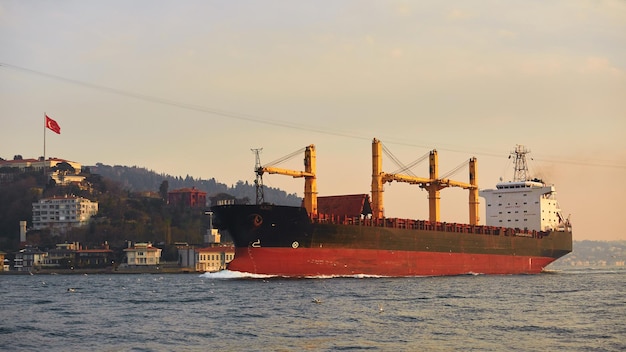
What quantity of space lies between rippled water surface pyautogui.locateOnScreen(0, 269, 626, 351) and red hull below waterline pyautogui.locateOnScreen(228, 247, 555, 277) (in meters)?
5.65

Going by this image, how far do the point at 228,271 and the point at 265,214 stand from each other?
568 cm

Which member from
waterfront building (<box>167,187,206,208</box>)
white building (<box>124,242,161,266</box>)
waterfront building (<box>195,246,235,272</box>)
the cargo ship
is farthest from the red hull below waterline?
waterfront building (<box>167,187,206,208</box>)

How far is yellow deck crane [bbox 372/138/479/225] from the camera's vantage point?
7056cm

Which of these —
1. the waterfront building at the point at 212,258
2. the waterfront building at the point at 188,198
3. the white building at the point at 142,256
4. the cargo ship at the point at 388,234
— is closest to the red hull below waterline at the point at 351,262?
the cargo ship at the point at 388,234

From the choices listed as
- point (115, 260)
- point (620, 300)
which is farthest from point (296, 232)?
point (115, 260)

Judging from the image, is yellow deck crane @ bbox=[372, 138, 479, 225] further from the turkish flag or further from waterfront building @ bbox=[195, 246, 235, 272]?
the turkish flag

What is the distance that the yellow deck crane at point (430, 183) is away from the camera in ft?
232

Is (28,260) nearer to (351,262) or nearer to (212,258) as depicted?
(212,258)

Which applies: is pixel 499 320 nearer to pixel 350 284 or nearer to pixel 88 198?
pixel 350 284

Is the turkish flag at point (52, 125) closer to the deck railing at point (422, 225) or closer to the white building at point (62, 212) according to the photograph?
the white building at point (62, 212)

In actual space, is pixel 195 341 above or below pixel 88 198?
below

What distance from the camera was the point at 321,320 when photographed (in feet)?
109

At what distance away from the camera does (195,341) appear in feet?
Result: 93.1

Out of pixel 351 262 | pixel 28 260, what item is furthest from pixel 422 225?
pixel 28 260
